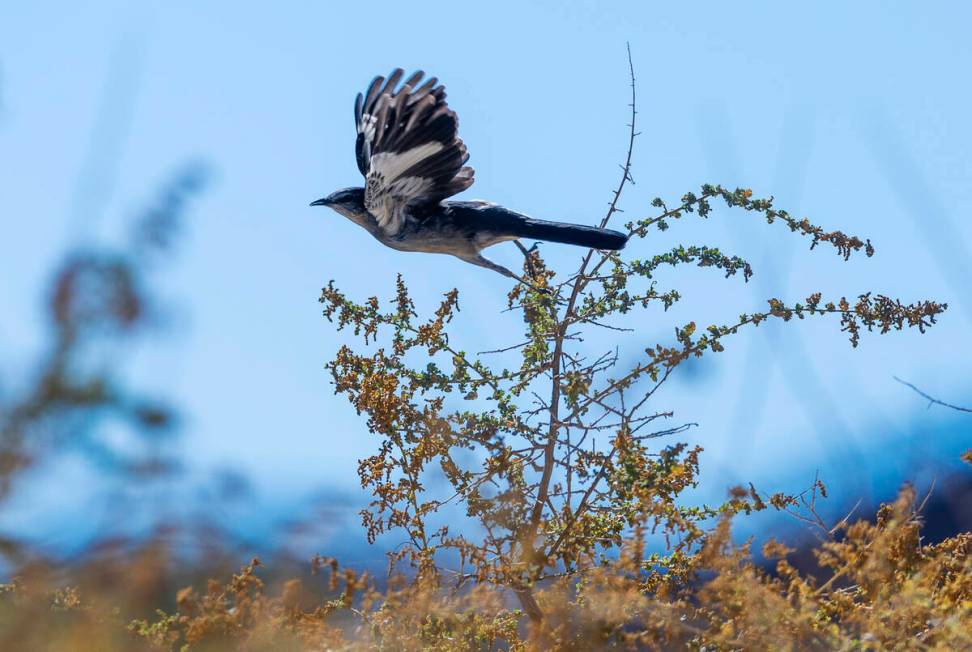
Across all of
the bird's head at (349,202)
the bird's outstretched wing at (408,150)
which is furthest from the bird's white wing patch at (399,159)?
the bird's head at (349,202)

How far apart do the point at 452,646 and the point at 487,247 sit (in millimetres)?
2422

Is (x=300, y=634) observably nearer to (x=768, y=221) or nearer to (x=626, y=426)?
(x=626, y=426)

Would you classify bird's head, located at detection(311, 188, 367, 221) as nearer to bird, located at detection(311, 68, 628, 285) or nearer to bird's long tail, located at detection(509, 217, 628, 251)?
bird, located at detection(311, 68, 628, 285)

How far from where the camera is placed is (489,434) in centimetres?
431

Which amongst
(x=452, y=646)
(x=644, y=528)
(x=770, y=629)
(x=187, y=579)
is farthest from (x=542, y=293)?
(x=187, y=579)

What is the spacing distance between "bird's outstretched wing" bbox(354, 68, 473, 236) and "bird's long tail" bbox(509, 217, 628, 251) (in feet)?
1.28

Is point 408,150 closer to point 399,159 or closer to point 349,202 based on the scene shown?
point 399,159

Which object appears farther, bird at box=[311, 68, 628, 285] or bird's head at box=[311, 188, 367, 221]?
bird's head at box=[311, 188, 367, 221]

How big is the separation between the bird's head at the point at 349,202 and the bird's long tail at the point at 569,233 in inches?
31.4

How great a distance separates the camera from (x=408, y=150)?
542 centimetres

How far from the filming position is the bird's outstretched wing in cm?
542

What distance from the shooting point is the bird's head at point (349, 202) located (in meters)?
5.79

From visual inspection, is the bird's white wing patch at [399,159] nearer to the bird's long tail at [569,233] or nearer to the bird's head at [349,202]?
the bird's head at [349,202]

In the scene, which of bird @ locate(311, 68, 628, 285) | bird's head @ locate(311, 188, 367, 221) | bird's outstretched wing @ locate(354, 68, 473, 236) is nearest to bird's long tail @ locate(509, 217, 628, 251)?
bird @ locate(311, 68, 628, 285)
